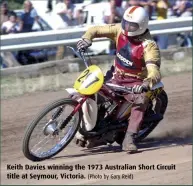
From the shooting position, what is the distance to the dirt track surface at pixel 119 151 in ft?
22.9

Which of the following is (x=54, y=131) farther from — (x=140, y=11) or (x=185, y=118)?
(x=185, y=118)

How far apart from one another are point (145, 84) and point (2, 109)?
3875mm

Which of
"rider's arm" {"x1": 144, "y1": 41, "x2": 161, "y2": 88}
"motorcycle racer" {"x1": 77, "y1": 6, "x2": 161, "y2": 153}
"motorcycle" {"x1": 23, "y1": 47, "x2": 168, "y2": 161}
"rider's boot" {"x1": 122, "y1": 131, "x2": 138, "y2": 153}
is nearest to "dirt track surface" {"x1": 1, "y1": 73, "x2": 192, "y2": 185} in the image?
"rider's boot" {"x1": 122, "y1": 131, "x2": 138, "y2": 153}

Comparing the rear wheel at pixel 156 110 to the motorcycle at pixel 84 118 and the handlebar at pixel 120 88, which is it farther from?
the handlebar at pixel 120 88

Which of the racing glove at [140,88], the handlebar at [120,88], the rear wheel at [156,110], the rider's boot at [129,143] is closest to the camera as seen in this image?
the racing glove at [140,88]

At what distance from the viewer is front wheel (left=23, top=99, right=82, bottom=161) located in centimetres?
743

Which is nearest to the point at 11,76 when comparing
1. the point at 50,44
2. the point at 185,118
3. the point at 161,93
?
the point at 50,44

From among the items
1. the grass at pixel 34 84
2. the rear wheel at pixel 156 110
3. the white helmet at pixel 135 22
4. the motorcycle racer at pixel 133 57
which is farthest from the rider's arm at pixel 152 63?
the grass at pixel 34 84

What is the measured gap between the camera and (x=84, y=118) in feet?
25.4

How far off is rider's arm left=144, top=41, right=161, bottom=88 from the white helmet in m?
0.20

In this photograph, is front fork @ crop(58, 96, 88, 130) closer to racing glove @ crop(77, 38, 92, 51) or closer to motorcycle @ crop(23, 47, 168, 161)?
motorcycle @ crop(23, 47, 168, 161)

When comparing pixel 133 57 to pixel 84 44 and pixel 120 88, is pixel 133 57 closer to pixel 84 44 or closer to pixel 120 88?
pixel 120 88

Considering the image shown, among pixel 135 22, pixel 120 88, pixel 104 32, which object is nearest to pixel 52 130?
pixel 120 88

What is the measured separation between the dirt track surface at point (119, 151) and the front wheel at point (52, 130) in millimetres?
143
